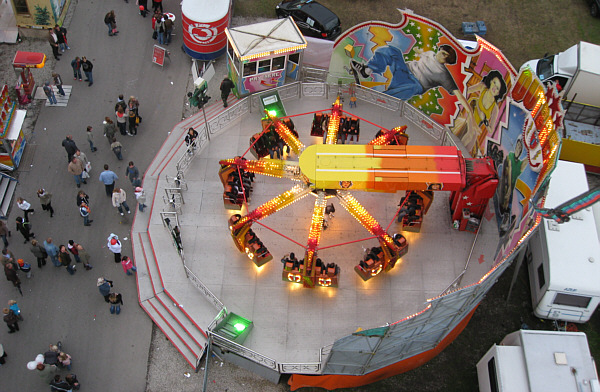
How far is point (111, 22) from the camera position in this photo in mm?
32594

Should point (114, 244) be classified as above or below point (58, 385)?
above

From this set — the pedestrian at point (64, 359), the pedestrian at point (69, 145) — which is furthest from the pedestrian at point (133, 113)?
the pedestrian at point (64, 359)

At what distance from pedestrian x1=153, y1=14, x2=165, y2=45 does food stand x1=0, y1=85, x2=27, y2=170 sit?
7872 mm

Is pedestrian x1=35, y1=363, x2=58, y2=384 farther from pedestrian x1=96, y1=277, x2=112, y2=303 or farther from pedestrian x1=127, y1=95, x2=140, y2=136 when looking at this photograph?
pedestrian x1=127, y1=95, x2=140, y2=136

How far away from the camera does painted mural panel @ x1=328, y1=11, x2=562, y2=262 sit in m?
22.2

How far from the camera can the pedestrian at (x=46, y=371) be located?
21.7 meters

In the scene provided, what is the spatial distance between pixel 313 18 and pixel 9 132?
15.5m

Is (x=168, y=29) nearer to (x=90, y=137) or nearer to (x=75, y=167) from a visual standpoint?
(x=90, y=137)

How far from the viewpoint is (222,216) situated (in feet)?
87.0

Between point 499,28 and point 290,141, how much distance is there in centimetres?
1517

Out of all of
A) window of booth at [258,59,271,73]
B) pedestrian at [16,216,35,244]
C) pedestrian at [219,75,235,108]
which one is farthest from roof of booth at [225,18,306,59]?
pedestrian at [16,216,35,244]

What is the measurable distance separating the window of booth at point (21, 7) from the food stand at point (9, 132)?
6800 mm

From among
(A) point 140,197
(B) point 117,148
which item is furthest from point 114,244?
(B) point 117,148

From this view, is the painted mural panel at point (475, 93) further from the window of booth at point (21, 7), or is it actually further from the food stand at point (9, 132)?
the window of booth at point (21, 7)
